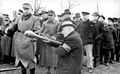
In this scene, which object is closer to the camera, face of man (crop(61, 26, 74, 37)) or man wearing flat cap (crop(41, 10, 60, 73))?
face of man (crop(61, 26, 74, 37))

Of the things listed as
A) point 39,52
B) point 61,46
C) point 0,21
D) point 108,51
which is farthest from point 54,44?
point 108,51

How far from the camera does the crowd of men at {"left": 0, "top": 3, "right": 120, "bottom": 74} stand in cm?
436

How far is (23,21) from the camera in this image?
597 centimetres

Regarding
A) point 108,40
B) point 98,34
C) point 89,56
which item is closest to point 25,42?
A: point 89,56

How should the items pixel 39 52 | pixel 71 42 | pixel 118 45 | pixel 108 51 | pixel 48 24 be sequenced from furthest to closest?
pixel 118 45 → pixel 108 51 → pixel 39 52 → pixel 48 24 → pixel 71 42

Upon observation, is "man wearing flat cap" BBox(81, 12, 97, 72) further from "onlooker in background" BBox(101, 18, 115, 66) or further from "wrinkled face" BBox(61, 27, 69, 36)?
"wrinkled face" BBox(61, 27, 69, 36)

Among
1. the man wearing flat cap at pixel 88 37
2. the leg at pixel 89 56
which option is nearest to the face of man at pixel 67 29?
the man wearing flat cap at pixel 88 37

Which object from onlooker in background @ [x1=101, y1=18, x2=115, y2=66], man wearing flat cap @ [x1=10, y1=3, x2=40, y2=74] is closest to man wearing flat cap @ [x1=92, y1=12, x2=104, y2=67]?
onlooker in background @ [x1=101, y1=18, x2=115, y2=66]

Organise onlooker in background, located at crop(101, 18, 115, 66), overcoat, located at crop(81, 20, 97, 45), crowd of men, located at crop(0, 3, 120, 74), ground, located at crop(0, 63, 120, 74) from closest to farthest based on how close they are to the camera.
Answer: crowd of men, located at crop(0, 3, 120, 74) < ground, located at crop(0, 63, 120, 74) < overcoat, located at crop(81, 20, 97, 45) < onlooker in background, located at crop(101, 18, 115, 66)

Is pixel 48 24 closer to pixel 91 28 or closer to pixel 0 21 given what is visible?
pixel 91 28

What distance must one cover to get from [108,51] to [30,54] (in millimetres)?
4904

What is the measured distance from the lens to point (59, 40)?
5.11 m

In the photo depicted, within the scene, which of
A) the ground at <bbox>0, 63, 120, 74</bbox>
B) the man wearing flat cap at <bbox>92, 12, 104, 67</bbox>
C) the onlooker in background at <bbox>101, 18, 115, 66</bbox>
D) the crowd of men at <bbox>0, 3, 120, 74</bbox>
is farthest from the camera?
the onlooker in background at <bbox>101, 18, 115, 66</bbox>

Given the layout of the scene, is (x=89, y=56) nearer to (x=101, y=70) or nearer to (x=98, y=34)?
(x=101, y=70)
